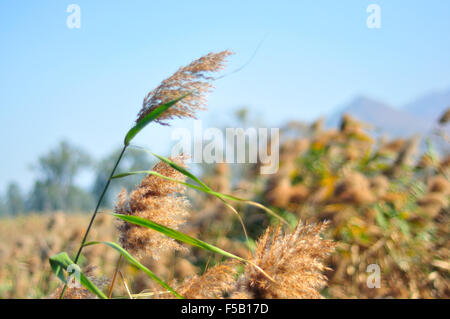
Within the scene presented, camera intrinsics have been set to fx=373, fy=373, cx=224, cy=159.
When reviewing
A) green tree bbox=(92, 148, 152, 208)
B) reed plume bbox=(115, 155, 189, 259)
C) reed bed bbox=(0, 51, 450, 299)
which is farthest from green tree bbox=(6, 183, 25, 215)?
reed plume bbox=(115, 155, 189, 259)

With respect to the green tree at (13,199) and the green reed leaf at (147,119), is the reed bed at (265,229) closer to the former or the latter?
the green reed leaf at (147,119)

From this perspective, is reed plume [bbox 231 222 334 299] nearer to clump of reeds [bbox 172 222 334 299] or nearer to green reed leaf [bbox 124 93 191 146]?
clump of reeds [bbox 172 222 334 299]

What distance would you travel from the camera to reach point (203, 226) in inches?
131

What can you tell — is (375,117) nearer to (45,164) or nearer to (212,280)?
(45,164)

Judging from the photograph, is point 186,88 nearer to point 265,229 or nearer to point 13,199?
point 265,229

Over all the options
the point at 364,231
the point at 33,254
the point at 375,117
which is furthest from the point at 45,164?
the point at 375,117

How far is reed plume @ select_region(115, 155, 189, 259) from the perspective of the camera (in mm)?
997

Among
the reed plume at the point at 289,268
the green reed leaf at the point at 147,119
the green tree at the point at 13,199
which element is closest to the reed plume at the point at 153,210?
the green reed leaf at the point at 147,119

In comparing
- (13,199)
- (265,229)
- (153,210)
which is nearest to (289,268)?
(153,210)

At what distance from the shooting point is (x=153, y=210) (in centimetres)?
100

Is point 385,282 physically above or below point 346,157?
below

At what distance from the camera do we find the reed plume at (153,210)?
3.27 feet

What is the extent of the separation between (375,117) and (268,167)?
202 metres

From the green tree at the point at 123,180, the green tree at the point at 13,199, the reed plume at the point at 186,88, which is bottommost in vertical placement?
the green tree at the point at 13,199
